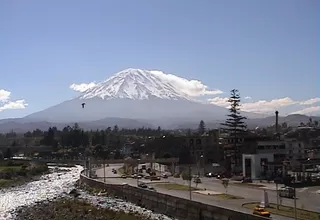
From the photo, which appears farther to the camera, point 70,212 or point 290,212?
point 70,212

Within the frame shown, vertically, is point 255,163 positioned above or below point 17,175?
above

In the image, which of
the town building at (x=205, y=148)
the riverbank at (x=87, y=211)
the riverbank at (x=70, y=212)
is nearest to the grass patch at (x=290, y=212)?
the riverbank at (x=87, y=211)

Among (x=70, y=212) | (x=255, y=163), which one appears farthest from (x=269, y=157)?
(x=70, y=212)

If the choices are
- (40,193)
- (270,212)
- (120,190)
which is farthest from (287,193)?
(40,193)

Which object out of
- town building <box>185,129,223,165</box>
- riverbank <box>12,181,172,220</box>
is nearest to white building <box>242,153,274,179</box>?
riverbank <box>12,181,172,220</box>

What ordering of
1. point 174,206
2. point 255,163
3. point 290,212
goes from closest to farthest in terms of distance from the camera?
point 290,212 → point 174,206 → point 255,163

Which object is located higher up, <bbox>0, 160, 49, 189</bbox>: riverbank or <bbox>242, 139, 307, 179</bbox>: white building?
<bbox>242, 139, 307, 179</bbox>: white building

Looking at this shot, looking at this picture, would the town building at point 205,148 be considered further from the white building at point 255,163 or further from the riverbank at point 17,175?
the riverbank at point 17,175

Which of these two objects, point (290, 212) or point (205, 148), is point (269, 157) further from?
point (205, 148)

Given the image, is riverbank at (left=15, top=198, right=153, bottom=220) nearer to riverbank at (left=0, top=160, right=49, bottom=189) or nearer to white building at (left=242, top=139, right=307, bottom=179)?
white building at (left=242, top=139, right=307, bottom=179)
